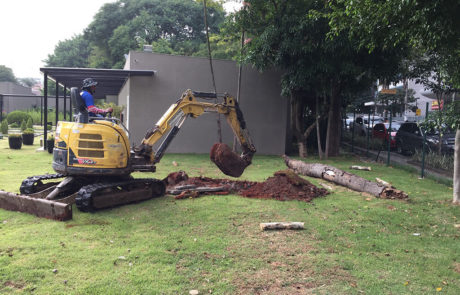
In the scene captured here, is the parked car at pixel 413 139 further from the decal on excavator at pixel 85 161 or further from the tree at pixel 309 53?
the decal on excavator at pixel 85 161

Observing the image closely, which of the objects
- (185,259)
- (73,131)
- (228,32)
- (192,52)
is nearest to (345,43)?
(228,32)

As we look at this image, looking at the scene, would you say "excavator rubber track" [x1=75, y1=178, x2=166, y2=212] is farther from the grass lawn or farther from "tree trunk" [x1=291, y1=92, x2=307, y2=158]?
"tree trunk" [x1=291, y1=92, x2=307, y2=158]

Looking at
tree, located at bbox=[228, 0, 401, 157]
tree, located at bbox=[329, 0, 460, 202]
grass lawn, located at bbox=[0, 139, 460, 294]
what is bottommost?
grass lawn, located at bbox=[0, 139, 460, 294]

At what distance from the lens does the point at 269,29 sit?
14.9m

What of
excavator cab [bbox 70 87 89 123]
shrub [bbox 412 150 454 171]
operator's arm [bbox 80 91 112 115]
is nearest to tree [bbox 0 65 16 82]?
operator's arm [bbox 80 91 112 115]

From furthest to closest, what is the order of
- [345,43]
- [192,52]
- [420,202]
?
[192,52]
[345,43]
[420,202]

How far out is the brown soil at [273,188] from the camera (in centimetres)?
888

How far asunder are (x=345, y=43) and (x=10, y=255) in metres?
12.0

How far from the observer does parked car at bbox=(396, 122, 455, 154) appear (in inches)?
590

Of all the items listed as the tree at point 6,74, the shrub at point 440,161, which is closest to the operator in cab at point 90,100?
the shrub at point 440,161

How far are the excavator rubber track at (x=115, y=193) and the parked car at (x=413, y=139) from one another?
11.1 metres

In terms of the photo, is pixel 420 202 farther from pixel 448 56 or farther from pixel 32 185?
pixel 32 185

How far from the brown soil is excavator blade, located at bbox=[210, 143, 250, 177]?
0.61 m

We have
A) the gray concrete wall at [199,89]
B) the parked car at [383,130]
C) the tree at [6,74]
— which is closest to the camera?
the gray concrete wall at [199,89]
